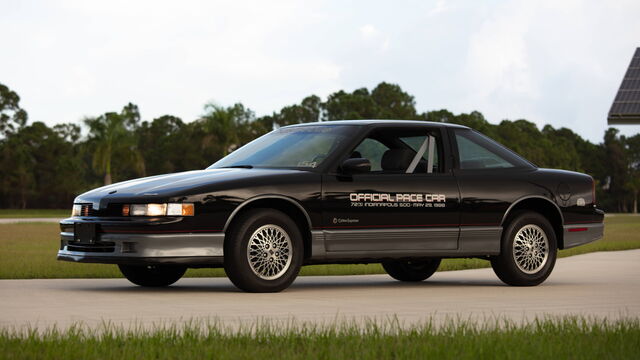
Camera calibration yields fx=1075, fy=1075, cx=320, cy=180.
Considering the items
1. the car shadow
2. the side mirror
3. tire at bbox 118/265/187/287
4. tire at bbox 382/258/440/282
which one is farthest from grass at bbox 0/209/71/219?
the side mirror

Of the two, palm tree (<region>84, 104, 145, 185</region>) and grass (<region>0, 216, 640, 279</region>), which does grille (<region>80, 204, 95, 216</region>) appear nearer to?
grass (<region>0, 216, 640, 279</region>)

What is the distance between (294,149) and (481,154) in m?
Result: 2.20

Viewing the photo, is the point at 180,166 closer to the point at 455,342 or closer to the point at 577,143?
the point at 577,143

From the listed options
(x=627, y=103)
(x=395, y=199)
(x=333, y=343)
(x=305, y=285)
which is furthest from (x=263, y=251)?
(x=627, y=103)

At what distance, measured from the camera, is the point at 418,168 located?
37.3ft

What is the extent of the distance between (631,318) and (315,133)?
4.57 m

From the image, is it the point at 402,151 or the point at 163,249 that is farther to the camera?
the point at 402,151

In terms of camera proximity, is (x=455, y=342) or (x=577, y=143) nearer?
(x=455, y=342)

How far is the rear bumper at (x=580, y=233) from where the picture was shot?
12.2 metres

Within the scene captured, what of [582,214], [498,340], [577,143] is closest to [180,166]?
[577,143]

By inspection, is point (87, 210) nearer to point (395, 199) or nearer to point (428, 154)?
point (395, 199)

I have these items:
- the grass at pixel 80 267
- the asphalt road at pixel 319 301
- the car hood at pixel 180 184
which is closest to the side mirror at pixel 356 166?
the car hood at pixel 180 184

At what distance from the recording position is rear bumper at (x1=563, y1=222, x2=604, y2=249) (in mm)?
12188

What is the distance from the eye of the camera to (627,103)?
41844 mm
